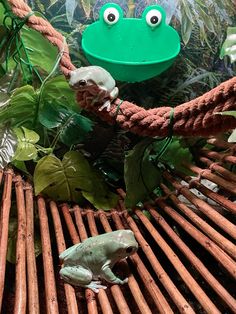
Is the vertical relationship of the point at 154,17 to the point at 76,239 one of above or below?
above

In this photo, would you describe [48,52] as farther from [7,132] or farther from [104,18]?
[7,132]

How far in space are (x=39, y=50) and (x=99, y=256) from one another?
2.26 feet

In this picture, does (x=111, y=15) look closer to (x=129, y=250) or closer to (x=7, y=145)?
(x=7, y=145)

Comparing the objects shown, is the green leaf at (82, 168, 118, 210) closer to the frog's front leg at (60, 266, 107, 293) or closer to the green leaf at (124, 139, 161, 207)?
the green leaf at (124, 139, 161, 207)

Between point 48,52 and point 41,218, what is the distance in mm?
540

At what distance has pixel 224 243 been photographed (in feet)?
2.40

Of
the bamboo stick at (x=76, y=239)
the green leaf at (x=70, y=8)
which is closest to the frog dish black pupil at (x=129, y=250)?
the bamboo stick at (x=76, y=239)

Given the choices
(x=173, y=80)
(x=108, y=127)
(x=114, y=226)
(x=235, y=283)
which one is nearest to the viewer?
(x=235, y=283)

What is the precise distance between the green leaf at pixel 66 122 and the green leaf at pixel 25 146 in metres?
0.08

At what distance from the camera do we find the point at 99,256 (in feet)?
2.58

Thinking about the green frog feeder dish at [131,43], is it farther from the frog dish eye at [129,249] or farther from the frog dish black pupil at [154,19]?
the frog dish eye at [129,249]

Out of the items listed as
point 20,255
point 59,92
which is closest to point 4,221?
point 20,255

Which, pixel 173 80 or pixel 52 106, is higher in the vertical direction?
pixel 173 80

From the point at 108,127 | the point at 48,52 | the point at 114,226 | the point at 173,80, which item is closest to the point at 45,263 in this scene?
the point at 114,226
